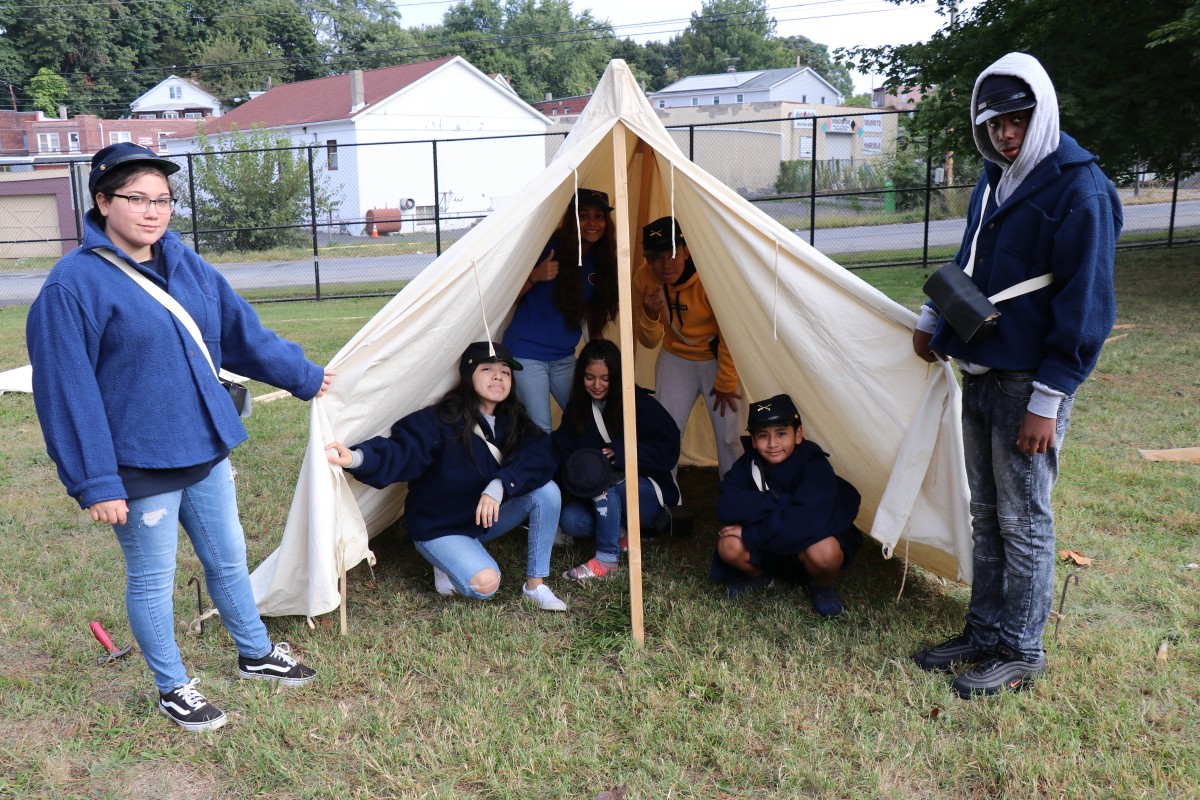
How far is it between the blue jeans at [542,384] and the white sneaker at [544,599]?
872mm

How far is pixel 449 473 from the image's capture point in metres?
3.91

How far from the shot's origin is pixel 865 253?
55.0 ft

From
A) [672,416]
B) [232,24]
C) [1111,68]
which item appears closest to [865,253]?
[1111,68]

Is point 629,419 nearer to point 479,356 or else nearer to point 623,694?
point 479,356

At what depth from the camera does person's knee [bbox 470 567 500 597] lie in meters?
3.82

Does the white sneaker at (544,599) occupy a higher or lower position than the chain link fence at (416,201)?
lower

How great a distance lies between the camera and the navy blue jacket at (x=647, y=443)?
440 centimetres

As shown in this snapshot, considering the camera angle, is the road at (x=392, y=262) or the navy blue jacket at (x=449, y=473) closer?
the navy blue jacket at (x=449, y=473)

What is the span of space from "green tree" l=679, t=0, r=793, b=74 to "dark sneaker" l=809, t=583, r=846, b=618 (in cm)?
7120

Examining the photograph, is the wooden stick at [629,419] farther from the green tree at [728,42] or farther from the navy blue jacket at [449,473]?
the green tree at [728,42]

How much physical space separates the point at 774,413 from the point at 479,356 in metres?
1.22

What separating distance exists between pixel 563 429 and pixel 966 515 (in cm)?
186

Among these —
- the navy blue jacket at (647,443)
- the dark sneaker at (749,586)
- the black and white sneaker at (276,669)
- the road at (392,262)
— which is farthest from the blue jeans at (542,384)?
the road at (392,262)

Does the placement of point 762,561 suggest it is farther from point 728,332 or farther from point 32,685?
point 32,685
